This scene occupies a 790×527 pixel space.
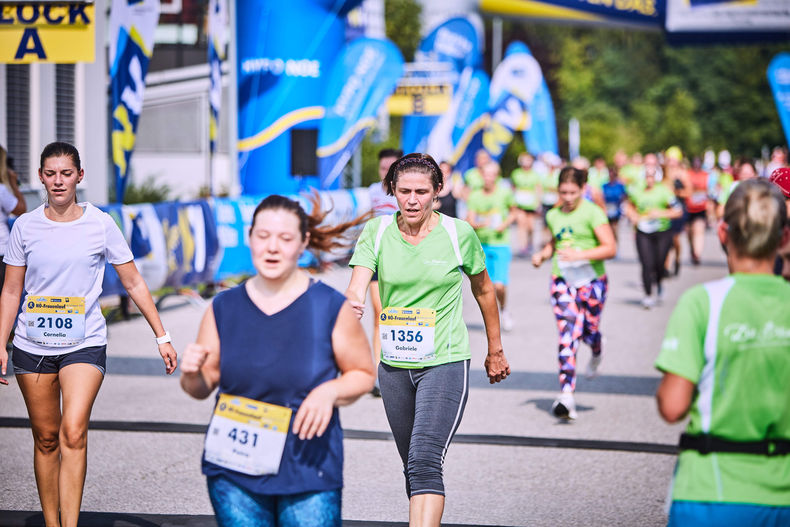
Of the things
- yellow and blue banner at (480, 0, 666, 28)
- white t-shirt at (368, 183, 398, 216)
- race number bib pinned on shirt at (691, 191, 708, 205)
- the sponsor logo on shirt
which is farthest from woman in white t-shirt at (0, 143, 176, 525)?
yellow and blue banner at (480, 0, 666, 28)

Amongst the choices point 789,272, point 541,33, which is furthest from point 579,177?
point 541,33

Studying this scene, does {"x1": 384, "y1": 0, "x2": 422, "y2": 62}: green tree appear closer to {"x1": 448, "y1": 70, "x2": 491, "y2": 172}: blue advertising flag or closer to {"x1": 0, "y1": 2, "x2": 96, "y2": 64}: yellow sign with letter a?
{"x1": 448, "y1": 70, "x2": 491, "y2": 172}: blue advertising flag

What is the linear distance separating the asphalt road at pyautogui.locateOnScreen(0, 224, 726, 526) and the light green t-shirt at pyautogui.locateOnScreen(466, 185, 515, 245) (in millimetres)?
1753

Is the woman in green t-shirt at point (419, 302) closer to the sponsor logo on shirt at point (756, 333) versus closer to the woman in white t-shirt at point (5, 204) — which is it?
the sponsor logo on shirt at point (756, 333)

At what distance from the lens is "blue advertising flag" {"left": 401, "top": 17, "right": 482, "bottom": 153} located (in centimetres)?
2861

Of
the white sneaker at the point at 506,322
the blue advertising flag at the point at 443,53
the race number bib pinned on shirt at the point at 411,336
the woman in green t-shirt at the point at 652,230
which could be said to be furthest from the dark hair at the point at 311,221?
the blue advertising flag at the point at 443,53

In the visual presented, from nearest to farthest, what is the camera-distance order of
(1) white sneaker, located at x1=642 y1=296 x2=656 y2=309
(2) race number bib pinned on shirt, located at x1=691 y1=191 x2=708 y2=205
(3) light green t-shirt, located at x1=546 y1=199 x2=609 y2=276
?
(3) light green t-shirt, located at x1=546 y1=199 x2=609 y2=276 → (1) white sneaker, located at x1=642 y1=296 x2=656 y2=309 → (2) race number bib pinned on shirt, located at x1=691 y1=191 x2=708 y2=205

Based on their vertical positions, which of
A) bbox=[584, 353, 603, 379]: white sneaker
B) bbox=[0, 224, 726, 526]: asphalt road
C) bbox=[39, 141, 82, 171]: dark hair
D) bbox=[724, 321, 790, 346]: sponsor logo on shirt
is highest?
bbox=[39, 141, 82, 171]: dark hair

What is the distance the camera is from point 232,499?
3.51 m

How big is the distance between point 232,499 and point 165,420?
15.8ft

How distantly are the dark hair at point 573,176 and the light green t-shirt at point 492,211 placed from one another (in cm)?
430

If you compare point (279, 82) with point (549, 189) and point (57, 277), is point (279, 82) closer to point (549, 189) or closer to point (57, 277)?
point (549, 189)

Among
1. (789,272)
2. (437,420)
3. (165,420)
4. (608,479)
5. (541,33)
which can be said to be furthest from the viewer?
(541,33)

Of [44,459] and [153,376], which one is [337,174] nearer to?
[153,376]
